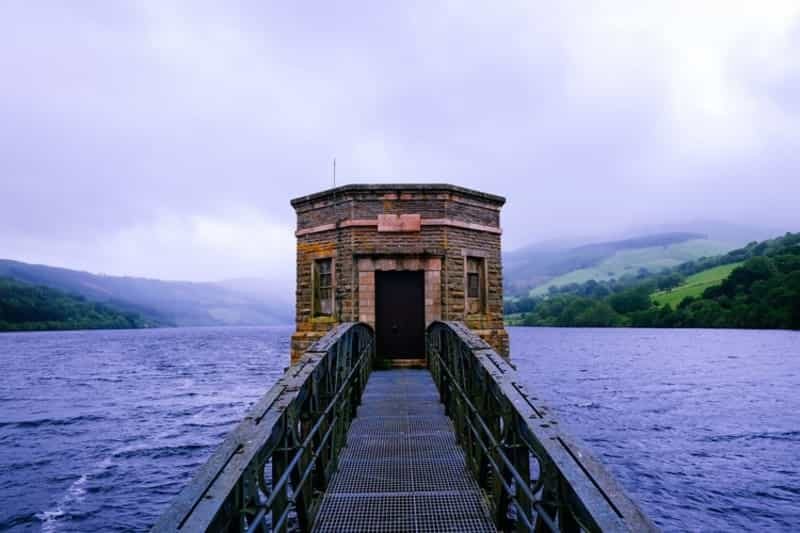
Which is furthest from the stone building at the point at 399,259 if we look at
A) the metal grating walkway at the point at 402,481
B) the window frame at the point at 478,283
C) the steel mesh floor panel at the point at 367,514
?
the steel mesh floor panel at the point at 367,514

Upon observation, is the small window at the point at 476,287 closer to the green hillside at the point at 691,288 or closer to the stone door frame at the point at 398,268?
the stone door frame at the point at 398,268

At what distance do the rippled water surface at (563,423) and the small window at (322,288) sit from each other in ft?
19.7

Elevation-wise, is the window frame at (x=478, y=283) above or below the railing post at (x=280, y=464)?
above

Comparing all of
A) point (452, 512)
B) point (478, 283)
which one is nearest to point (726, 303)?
point (478, 283)

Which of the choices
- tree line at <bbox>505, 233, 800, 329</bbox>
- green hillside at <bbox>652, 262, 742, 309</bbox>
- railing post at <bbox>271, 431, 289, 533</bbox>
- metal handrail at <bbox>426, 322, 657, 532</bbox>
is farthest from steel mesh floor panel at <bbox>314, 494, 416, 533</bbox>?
green hillside at <bbox>652, 262, 742, 309</bbox>

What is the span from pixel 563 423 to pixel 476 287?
1286 centimetres

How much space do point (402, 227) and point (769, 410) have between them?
21928 millimetres

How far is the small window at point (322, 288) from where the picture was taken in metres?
16.0

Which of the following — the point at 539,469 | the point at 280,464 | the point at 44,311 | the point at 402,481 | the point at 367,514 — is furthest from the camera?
the point at 44,311

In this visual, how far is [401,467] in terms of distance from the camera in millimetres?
5984

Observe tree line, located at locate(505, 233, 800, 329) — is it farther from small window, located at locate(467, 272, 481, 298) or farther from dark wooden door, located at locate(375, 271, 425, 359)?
dark wooden door, located at locate(375, 271, 425, 359)

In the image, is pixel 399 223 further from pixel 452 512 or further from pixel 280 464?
pixel 280 464

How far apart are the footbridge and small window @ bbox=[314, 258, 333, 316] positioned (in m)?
7.06

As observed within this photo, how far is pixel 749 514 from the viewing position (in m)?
12.7
